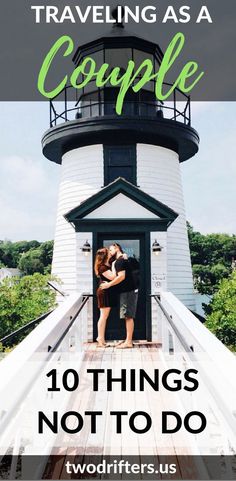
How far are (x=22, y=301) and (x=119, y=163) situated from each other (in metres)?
4.49

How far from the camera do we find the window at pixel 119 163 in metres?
11.6

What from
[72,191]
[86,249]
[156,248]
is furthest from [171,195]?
[86,249]

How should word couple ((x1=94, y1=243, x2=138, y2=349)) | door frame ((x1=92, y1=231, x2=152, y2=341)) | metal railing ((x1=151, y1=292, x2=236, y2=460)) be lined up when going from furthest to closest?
door frame ((x1=92, y1=231, x2=152, y2=341))
word couple ((x1=94, y1=243, x2=138, y2=349))
metal railing ((x1=151, y1=292, x2=236, y2=460))

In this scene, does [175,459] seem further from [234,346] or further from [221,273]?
[221,273]

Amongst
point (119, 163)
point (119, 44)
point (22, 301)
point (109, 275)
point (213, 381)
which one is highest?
point (119, 44)

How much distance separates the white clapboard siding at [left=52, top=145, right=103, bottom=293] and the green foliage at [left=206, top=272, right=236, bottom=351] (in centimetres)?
398

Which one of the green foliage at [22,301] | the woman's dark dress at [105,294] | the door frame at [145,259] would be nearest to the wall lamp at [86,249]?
the door frame at [145,259]

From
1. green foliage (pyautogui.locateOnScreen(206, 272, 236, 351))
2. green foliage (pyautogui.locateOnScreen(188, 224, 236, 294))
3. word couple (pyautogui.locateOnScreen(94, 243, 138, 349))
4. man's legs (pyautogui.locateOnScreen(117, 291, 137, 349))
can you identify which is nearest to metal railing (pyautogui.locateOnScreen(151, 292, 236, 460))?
word couple (pyautogui.locateOnScreen(94, 243, 138, 349))

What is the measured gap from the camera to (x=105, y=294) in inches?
281

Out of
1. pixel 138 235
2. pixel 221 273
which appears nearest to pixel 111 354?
pixel 138 235

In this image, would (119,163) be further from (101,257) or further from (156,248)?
(101,257)

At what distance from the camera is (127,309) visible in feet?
23.3

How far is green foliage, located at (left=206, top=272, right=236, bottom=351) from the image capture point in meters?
11.5

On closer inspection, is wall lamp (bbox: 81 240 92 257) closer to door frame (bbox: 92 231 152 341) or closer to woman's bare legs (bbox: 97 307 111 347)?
door frame (bbox: 92 231 152 341)
